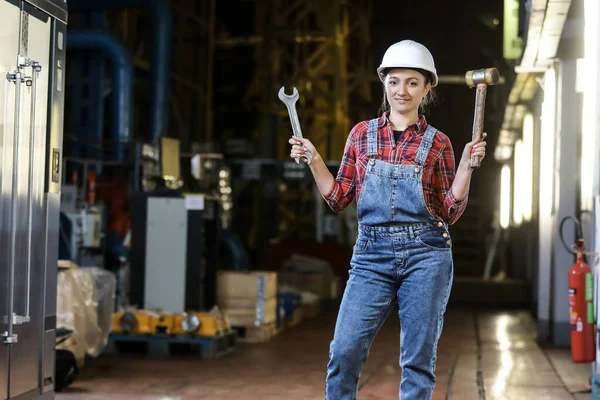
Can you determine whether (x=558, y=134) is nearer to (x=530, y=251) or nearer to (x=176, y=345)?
(x=176, y=345)

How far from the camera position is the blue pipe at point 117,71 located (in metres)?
15.7

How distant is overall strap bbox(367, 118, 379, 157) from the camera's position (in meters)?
3.77

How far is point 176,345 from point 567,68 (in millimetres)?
5002

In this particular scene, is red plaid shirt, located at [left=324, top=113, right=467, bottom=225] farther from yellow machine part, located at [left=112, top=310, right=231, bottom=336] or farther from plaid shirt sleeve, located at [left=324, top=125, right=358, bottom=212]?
yellow machine part, located at [left=112, top=310, right=231, bottom=336]

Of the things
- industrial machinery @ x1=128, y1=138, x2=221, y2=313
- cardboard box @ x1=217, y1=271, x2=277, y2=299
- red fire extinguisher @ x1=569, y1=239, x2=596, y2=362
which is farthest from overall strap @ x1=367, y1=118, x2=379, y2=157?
cardboard box @ x1=217, y1=271, x2=277, y2=299

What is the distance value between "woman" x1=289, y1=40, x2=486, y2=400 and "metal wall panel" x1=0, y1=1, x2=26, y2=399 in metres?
1.92

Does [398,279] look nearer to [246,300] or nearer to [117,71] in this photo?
[246,300]

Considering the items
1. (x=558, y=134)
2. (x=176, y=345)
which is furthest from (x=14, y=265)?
(x=558, y=134)

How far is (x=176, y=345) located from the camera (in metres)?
9.24

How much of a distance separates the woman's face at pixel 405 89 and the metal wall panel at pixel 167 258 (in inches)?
241

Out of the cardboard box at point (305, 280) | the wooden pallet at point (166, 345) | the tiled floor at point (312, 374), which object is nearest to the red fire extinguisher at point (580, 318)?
the tiled floor at point (312, 374)

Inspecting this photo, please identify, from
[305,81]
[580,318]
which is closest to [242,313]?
[580,318]

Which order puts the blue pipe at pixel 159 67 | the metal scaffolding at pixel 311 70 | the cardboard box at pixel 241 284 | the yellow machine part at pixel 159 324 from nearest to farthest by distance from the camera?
the yellow machine part at pixel 159 324 → the cardboard box at pixel 241 284 → the blue pipe at pixel 159 67 → the metal scaffolding at pixel 311 70

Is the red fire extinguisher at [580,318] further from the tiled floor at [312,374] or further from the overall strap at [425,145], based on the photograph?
the overall strap at [425,145]
